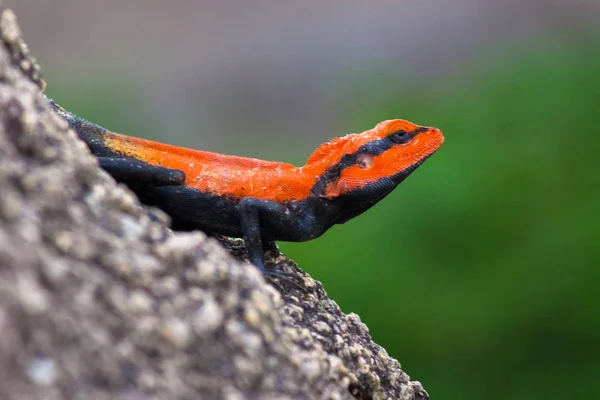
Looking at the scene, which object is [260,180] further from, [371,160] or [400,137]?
[400,137]

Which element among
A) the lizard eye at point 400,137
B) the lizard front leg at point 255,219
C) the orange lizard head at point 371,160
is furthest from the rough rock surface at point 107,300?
the lizard eye at point 400,137

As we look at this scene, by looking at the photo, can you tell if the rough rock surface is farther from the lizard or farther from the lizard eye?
the lizard eye

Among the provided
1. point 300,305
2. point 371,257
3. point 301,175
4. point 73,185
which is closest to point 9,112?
point 73,185

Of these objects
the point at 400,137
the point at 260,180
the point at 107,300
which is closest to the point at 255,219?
the point at 260,180

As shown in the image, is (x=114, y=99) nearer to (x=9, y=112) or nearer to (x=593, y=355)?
(x=593, y=355)

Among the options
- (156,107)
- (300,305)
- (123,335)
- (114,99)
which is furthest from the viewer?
(156,107)

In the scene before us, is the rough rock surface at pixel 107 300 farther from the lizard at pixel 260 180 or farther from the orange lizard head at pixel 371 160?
the orange lizard head at pixel 371 160

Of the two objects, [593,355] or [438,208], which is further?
[438,208]
